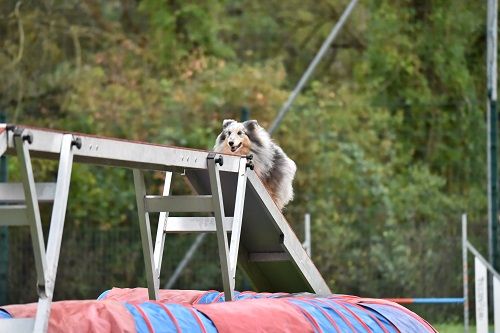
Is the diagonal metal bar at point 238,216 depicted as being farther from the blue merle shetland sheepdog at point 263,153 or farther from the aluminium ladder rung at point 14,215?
the aluminium ladder rung at point 14,215

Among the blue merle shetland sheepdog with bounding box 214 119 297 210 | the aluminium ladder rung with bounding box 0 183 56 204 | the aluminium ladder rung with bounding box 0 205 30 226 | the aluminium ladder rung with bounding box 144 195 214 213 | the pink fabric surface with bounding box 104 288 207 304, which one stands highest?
the blue merle shetland sheepdog with bounding box 214 119 297 210

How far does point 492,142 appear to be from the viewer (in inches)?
475

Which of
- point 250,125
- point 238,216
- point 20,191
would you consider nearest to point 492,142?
point 250,125

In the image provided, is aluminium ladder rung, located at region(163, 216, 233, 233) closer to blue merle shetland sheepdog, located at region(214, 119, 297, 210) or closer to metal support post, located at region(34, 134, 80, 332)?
blue merle shetland sheepdog, located at region(214, 119, 297, 210)

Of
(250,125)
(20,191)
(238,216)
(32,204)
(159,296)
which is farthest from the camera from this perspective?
(250,125)

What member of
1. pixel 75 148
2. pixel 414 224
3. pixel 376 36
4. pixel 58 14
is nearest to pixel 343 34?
pixel 376 36

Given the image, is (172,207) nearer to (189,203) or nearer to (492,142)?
(189,203)

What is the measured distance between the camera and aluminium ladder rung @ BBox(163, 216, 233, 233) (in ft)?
21.0

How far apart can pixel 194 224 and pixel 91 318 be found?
169 centimetres

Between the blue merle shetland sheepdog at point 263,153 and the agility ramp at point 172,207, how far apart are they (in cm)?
59

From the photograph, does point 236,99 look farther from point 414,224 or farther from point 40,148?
point 40,148

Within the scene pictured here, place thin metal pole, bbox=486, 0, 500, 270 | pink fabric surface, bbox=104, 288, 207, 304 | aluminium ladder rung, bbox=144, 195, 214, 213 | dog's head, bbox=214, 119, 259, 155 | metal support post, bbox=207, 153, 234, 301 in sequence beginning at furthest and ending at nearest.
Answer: thin metal pole, bbox=486, 0, 500, 270 < dog's head, bbox=214, 119, 259, 155 < pink fabric surface, bbox=104, 288, 207, 304 < aluminium ladder rung, bbox=144, 195, 214, 213 < metal support post, bbox=207, 153, 234, 301

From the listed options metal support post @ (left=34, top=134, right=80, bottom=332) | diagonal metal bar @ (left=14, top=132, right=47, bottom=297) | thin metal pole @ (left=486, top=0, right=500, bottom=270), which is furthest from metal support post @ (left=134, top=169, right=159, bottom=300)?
thin metal pole @ (left=486, top=0, right=500, bottom=270)

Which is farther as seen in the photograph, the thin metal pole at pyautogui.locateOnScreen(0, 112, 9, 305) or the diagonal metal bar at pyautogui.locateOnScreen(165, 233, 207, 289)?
the diagonal metal bar at pyautogui.locateOnScreen(165, 233, 207, 289)
